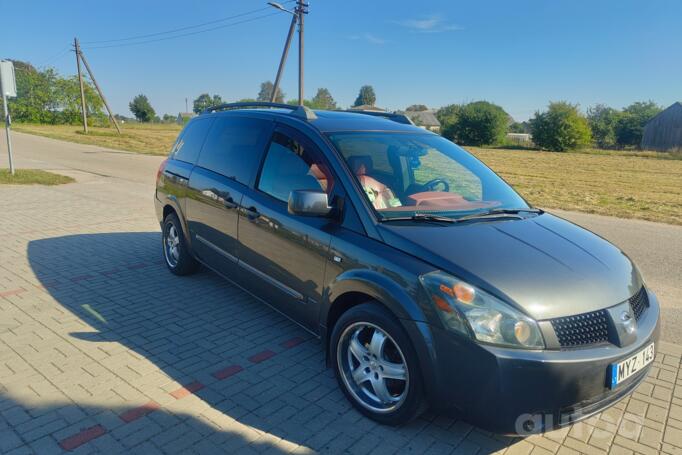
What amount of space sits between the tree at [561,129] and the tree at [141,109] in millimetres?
71704

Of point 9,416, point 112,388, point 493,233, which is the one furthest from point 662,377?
point 9,416

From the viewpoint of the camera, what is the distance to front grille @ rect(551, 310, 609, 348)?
2248 mm

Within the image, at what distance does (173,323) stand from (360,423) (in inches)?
81.3

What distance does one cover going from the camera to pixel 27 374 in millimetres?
3137

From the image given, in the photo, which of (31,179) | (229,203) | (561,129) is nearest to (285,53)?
(31,179)

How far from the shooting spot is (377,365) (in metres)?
2.73

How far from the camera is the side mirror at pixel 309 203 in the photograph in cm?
286

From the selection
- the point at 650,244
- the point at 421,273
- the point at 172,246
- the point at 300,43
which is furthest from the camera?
the point at 300,43

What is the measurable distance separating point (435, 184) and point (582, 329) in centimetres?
159

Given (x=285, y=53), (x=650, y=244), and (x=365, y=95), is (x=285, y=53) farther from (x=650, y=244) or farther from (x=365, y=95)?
(x=365, y=95)

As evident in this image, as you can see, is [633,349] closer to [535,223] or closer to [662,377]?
[535,223]

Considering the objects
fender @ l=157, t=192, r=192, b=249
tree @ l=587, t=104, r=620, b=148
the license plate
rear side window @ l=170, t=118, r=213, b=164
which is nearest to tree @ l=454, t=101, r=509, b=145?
tree @ l=587, t=104, r=620, b=148

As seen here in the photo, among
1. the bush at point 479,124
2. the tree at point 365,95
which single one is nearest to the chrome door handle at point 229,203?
the bush at point 479,124

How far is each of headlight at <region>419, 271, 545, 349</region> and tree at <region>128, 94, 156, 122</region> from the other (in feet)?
323
